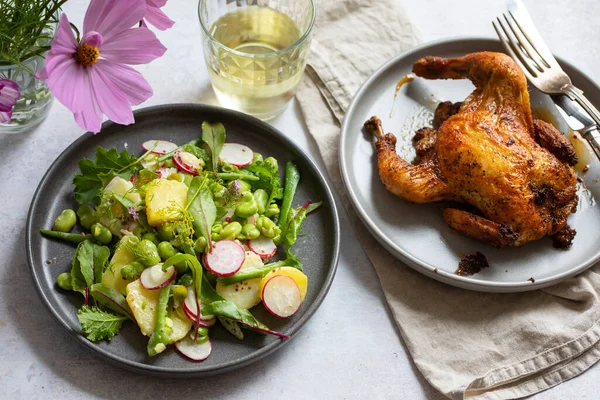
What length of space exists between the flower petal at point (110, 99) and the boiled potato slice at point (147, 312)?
60 centimetres

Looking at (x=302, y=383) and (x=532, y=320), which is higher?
(x=532, y=320)

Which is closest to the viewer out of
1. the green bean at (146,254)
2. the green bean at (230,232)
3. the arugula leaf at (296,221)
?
the green bean at (146,254)

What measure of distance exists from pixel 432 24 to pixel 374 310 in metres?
1.61

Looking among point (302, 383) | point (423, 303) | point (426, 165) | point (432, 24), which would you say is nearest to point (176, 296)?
point (302, 383)

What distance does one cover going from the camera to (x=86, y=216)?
256 cm

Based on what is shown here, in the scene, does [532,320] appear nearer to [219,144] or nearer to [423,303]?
[423,303]

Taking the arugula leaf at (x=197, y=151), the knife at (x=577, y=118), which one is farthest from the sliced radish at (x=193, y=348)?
the knife at (x=577, y=118)

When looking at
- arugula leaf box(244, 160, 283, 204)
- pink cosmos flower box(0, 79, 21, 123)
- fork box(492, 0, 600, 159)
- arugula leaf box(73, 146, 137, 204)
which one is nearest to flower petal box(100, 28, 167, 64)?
pink cosmos flower box(0, 79, 21, 123)

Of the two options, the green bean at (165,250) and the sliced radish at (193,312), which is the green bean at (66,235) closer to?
the green bean at (165,250)

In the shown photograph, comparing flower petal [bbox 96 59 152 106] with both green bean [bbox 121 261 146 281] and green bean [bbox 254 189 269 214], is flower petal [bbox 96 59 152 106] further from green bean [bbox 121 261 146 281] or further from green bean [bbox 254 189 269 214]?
green bean [bbox 254 189 269 214]

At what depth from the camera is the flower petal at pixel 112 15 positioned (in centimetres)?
195

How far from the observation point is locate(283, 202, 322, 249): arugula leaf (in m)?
2.59

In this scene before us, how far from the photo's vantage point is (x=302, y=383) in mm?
2482

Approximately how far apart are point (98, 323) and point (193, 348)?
328 mm
